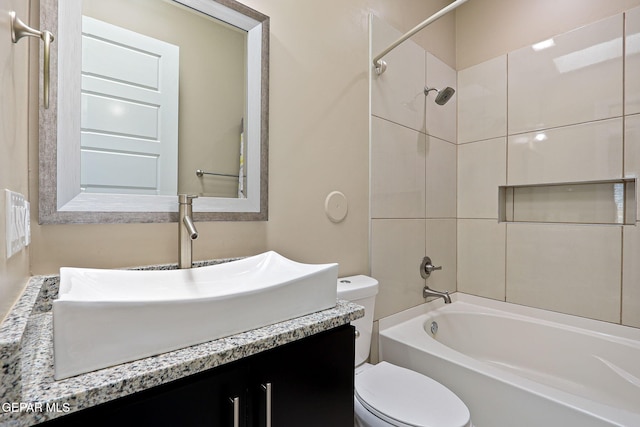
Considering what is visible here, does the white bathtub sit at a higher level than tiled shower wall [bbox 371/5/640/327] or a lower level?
lower

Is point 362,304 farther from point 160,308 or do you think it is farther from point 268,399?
point 160,308

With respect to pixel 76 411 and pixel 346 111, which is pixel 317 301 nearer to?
pixel 76 411

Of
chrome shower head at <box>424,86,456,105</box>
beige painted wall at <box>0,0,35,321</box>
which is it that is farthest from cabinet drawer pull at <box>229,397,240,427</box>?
chrome shower head at <box>424,86,456,105</box>

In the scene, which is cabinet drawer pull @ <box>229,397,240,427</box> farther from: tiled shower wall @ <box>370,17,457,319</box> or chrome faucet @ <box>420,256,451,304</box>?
chrome faucet @ <box>420,256,451,304</box>

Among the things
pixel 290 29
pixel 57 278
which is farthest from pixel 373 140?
pixel 57 278

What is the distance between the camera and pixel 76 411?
49cm

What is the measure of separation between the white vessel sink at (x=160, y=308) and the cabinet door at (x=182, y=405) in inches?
2.7

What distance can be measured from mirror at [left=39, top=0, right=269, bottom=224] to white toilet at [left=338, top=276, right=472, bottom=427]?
0.63m

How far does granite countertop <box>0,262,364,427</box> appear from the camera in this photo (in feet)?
1.39

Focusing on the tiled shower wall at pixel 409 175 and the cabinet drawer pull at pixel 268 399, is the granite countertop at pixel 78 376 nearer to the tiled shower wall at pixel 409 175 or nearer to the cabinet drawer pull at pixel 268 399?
the cabinet drawer pull at pixel 268 399

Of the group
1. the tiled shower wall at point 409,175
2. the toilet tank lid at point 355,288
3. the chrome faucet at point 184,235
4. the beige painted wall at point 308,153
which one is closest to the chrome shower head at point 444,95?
the tiled shower wall at point 409,175

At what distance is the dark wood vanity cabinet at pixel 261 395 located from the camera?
0.54 meters

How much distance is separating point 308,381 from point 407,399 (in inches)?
27.4

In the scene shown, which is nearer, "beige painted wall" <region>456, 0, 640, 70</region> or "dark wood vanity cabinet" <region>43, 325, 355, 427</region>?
"dark wood vanity cabinet" <region>43, 325, 355, 427</region>
